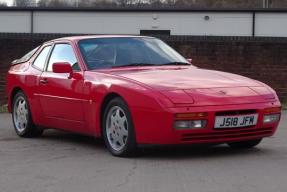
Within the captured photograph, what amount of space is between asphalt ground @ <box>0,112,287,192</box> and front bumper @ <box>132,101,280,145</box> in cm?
23

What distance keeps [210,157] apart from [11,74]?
3899mm

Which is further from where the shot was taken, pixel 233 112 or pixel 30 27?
pixel 30 27

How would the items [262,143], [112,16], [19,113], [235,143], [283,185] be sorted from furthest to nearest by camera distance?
[112,16] < [19,113] < [262,143] < [235,143] < [283,185]

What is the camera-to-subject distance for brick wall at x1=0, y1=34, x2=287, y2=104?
52.1 ft

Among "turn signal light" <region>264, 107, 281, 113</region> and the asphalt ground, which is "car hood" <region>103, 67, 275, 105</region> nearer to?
"turn signal light" <region>264, 107, 281, 113</region>

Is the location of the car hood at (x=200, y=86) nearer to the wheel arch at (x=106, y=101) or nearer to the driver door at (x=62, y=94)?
the wheel arch at (x=106, y=101)

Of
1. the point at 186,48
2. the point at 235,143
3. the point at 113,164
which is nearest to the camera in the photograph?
the point at 113,164

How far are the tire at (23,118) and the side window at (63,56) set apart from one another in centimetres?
80

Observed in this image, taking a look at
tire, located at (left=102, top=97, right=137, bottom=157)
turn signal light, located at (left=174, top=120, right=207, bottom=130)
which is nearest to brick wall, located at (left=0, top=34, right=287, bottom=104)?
tire, located at (left=102, top=97, right=137, bottom=157)

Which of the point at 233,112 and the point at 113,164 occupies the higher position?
the point at 233,112

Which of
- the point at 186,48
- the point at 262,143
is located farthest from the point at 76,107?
the point at 186,48

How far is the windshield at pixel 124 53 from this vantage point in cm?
841

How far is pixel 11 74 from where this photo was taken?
1019 centimetres

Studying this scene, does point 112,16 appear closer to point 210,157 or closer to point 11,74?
point 11,74
